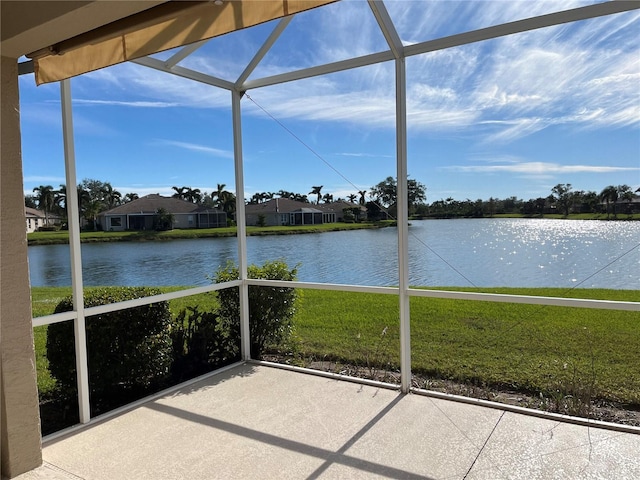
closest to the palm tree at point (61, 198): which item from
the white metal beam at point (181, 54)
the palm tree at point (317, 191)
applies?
the white metal beam at point (181, 54)

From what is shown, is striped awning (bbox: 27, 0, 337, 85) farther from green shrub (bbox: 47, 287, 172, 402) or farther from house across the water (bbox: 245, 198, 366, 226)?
house across the water (bbox: 245, 198, 366, 226)

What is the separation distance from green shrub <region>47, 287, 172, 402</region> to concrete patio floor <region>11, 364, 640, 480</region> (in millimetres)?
282

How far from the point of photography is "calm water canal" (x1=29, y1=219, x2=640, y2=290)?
11.0ft

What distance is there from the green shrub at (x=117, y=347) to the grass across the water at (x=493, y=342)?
16cm

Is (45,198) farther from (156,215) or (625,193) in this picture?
(625,193)

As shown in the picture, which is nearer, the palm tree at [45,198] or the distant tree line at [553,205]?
the palm tree at [45,198]

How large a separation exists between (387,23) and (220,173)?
2277mm

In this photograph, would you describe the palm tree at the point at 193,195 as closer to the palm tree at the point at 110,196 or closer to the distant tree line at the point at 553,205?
the palm tree at the point at 110,196

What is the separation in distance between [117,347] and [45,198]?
4.27 feet

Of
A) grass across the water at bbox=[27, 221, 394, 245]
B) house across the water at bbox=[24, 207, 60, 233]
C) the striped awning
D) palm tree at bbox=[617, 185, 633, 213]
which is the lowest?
grass across the water at bbox=[27, 221, 394, 245]

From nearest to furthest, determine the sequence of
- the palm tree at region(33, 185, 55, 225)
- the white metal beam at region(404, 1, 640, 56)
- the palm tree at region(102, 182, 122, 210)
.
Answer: the white metal beam at region(404, 1, 640, 56) → the palm tree at region(33, 185, 55, 225) → the palm tree at region(102, 182, 122, 210)

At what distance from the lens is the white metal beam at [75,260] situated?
10.3ft

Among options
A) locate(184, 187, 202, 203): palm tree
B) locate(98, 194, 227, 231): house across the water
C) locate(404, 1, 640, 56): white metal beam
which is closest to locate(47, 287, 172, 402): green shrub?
locate(98, 194, 227, 231): house across the water

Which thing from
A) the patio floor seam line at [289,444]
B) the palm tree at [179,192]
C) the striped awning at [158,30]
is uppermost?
the striped awning at [158,30]
